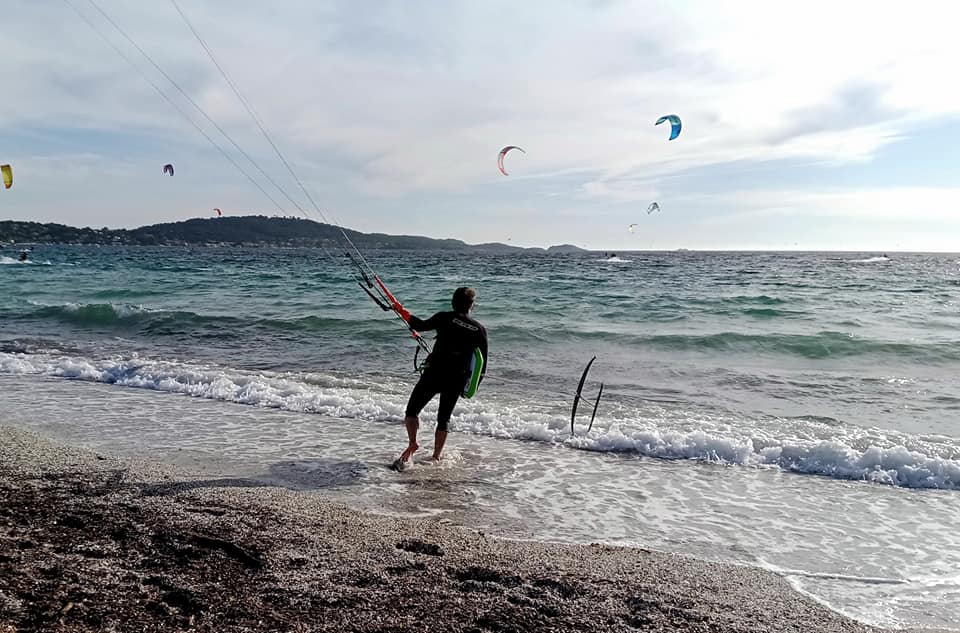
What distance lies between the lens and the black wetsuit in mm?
6398

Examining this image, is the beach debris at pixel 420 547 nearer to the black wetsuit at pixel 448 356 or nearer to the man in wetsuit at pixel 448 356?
the man in wetsuit at pixel 448 356

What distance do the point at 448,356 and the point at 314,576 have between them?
3030 mm

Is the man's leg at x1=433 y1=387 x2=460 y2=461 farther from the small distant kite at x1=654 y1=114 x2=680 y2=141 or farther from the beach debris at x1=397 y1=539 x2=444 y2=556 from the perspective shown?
the small distant kite at x1=654 y1=114 x2=680 y2=141

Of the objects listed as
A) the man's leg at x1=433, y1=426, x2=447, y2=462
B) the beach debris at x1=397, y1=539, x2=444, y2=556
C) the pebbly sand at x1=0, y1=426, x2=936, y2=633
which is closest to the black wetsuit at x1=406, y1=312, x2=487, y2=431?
the man's leg at x1=433, y1=426, x2=447, y2=462

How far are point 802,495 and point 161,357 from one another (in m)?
11.4

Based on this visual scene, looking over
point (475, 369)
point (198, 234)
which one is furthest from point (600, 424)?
point (198, 234)

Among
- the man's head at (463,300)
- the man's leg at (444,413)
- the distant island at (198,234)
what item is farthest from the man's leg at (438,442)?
the distant island at (198,234)

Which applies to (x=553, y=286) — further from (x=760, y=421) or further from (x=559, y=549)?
(x=559, y=549)

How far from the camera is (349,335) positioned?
647 inches

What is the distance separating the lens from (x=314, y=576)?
3.64m

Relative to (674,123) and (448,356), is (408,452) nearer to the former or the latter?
(448,356)

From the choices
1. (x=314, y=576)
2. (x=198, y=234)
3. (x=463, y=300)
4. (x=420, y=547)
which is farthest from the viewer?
(x=198, y=234)

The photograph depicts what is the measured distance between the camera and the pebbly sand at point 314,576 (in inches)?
125

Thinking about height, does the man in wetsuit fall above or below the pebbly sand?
above
